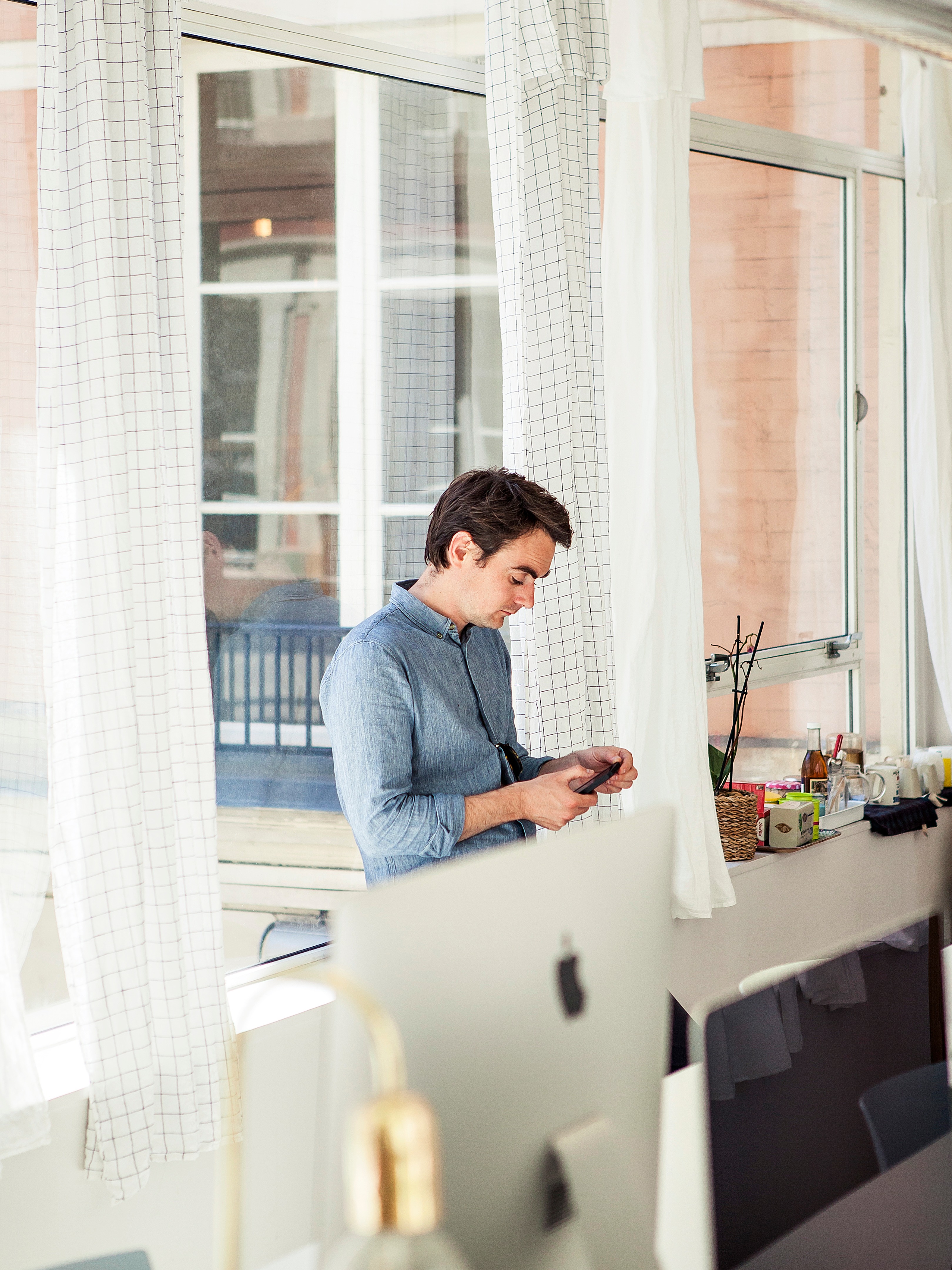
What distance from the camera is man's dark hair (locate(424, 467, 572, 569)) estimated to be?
1.92m

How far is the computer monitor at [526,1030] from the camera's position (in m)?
0.85

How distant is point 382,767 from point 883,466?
9.77 feet

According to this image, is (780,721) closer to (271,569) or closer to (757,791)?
(757,791)

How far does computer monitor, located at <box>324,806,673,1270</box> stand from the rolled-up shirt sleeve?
741 millimetres

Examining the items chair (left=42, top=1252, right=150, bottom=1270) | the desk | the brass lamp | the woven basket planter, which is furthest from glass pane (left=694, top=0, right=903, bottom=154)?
the brass lamp

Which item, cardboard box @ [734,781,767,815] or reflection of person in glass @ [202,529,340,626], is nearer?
reflection of person in glass @ [202,529,340,626]

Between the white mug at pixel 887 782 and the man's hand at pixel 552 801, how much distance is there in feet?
7.56

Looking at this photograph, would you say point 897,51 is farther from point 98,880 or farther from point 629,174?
point 98,880

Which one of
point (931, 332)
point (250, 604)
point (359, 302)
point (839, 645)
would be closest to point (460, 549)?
point (250, 604)

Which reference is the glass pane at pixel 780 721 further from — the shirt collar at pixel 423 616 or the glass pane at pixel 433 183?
the shirt collar at pixel 423 616

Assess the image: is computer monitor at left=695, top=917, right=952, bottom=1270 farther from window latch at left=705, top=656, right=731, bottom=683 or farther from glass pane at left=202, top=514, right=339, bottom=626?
window latch at left=705, top=656, right=731, bottom=683

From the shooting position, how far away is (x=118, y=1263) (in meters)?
1.41

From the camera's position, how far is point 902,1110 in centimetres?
119

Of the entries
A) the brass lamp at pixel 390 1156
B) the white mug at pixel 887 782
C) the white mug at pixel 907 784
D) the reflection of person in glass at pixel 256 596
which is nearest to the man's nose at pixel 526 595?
the reflection of person in glass at pixel 256 596
